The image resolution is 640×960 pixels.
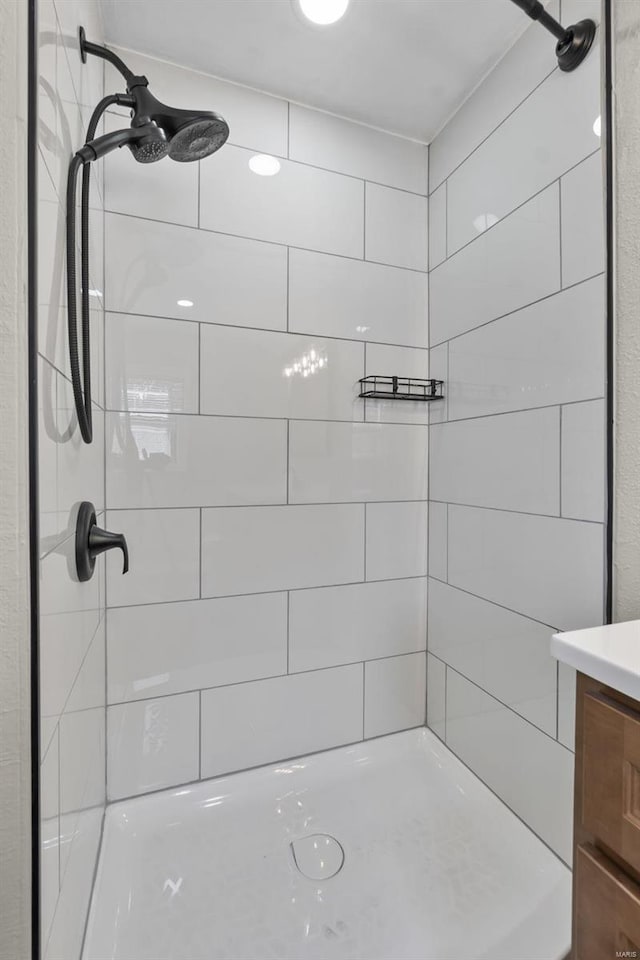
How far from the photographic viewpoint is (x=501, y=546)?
1.21m

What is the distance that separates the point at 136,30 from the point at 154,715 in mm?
1797

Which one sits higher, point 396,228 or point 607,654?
point 396,228

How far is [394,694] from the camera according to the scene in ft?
4.93

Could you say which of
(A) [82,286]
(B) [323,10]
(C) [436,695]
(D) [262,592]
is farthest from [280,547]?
(B) [323,10]

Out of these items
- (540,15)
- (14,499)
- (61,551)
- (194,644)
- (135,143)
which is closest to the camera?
(14,499)

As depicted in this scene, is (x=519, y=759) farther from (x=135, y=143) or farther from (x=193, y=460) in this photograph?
(x=135, y=143)

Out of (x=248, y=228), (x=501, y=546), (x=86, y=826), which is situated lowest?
(x=86, y=826)

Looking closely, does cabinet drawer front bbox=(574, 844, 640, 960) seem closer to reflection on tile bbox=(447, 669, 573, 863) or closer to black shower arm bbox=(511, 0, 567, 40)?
reflection on tile bbox=(447, 669, 573, 863)

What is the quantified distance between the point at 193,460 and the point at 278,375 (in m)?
0.36

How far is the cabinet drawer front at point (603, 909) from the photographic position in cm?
54

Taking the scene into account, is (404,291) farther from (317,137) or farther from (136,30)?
(136,30)

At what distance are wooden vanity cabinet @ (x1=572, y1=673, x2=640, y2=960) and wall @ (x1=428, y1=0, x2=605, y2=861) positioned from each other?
16.2 inches

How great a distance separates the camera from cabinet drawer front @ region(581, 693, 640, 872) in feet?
1.76

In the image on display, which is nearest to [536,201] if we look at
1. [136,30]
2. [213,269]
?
[213,269]
